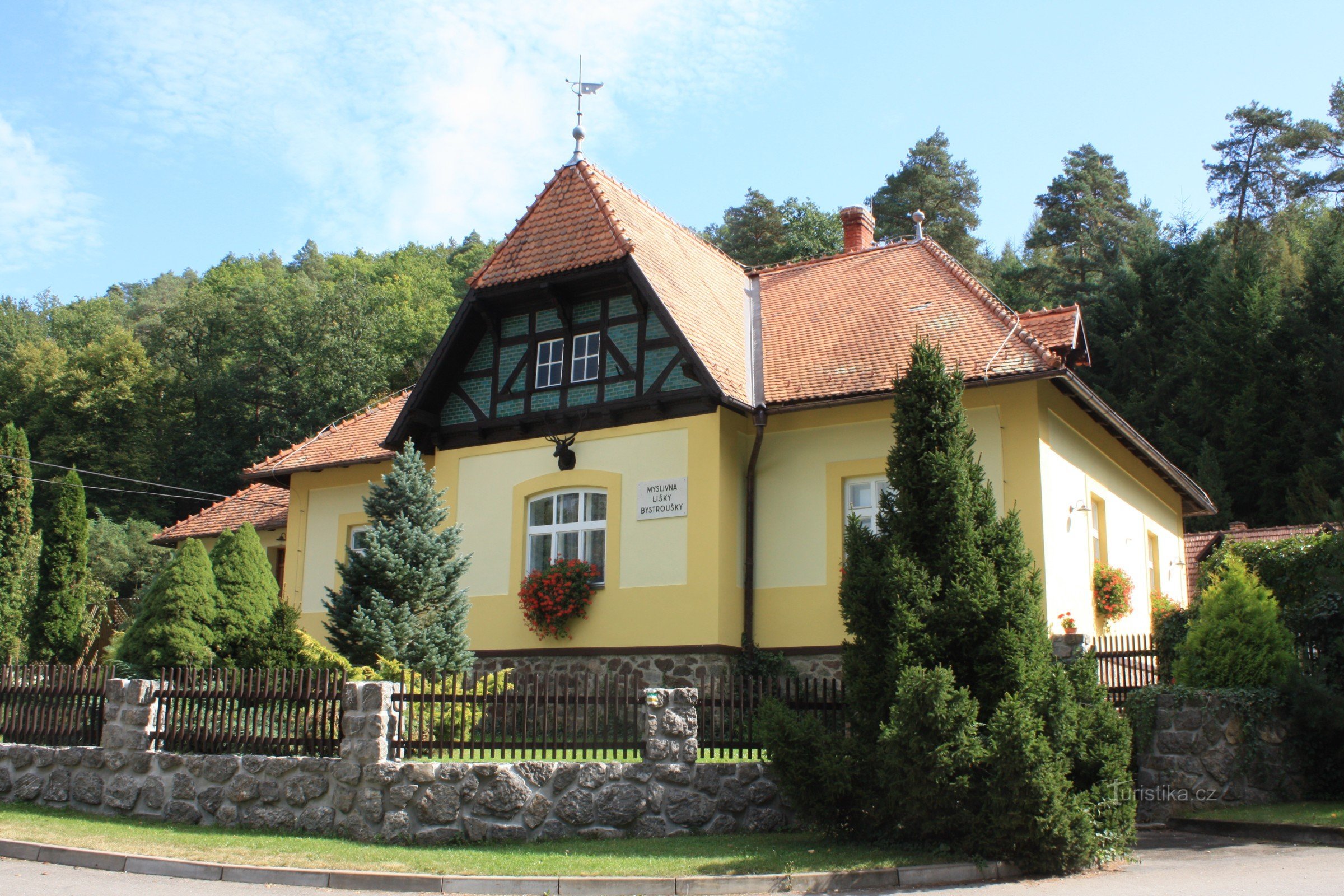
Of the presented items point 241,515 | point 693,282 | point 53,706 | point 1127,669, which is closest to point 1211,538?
point 1127,669

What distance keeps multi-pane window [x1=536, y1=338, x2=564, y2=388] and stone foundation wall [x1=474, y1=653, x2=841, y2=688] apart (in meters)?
4.17

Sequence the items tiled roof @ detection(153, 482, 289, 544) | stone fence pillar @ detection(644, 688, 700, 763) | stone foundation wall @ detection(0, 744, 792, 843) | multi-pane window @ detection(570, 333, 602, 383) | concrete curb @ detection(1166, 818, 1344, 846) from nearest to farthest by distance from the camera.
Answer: concrete curb @ detection(1166, 818, 1344, 846) < stone foundation wall @ detection(0, 744, 792, 843) < stone fence pillar @ detection(644, 688, 700, 763) < multi-pane window @ detection(570, 333, 602, 383) < tiled roof @ detection(153, 482, 289, 544)

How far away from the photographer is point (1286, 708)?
11.5 metres

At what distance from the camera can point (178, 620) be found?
496 inches

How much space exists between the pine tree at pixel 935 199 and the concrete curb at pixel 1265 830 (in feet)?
121

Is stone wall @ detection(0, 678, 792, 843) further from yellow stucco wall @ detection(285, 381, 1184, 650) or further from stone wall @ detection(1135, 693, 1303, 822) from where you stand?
yellow stucco wall @ detection(285, 381, 1184, 650)

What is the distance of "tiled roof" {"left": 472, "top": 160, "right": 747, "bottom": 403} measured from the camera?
1578cm

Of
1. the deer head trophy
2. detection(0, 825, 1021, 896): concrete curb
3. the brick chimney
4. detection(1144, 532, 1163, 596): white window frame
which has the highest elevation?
the brick chimney

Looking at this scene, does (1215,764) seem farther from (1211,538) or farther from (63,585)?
(63,585)

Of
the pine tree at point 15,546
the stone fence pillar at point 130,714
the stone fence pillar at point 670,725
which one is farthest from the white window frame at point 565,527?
the pine tree at point 15,546

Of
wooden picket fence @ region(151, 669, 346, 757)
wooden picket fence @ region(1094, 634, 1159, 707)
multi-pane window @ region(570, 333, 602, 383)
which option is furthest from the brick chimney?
wooden picket fence @ region(151, 669, 346, 757)

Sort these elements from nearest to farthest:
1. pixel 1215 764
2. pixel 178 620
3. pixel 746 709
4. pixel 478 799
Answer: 1. pixel 478 799
2. pixel 746 709
3. pixel 1215 764
4. pixel 178 620

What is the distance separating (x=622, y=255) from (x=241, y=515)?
12828mm

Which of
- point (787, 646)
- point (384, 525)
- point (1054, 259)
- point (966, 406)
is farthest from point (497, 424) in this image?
point (1054, 259)
